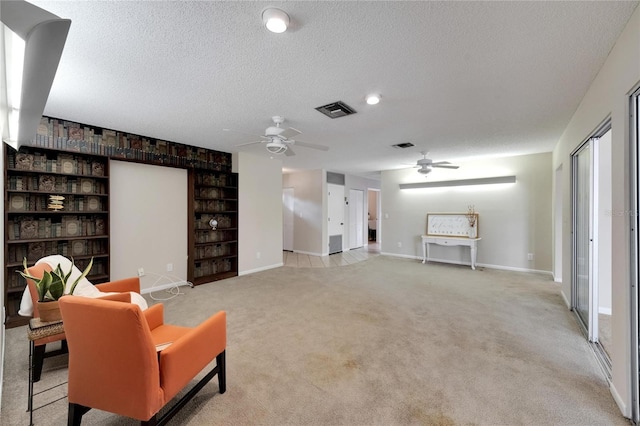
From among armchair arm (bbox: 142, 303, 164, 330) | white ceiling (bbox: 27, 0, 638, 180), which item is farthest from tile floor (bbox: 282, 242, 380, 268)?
armchair arm (bbox: 142, 303, 164, 330)

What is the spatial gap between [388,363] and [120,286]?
8.70ft

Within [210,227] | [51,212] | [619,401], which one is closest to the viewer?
[619,401]

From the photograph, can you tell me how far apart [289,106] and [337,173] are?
205 inches

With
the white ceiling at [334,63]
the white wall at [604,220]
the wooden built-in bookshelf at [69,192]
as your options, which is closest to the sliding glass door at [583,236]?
the white wall at [604,220]

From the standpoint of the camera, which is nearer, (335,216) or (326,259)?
(326,259)

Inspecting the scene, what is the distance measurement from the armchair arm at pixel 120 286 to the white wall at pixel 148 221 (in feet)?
5.06

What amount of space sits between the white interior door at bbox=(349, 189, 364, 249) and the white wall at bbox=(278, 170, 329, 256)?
1452 mm

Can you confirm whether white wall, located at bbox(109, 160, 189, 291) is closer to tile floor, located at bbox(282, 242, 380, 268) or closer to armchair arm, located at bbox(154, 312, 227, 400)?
tile floor, located at bbox(282, 242, 380, 268)

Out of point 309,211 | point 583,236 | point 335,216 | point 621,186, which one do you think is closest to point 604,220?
point 583,236

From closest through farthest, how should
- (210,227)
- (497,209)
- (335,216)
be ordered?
(210,227) < (497,209) < (335,216)

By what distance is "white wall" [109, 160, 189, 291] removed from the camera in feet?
13.1

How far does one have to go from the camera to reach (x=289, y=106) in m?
2.98

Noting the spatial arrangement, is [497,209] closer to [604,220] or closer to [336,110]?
[604,220]

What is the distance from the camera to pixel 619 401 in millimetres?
1778
